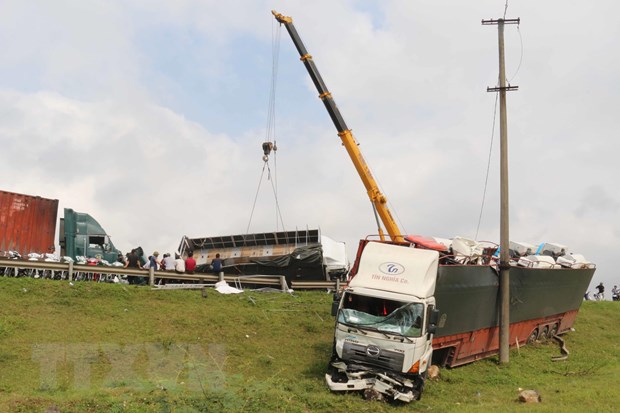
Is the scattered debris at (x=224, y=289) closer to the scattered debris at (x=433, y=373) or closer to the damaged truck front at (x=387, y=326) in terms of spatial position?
the damaged truck front at (x=387, y=326)

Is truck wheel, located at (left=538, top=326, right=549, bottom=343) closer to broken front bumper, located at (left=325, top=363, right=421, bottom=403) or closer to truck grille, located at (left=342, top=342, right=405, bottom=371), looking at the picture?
broken front bumper, located at (left=325, top=363, right=421, bottom=403)

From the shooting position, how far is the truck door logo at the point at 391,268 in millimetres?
16297

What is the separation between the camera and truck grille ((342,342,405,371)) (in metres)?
14.8

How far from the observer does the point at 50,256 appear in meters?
26.6

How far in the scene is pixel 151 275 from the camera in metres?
23.9

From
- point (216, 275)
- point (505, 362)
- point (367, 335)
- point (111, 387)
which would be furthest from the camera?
point (216, 275)

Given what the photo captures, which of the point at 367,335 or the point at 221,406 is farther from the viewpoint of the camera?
the point at 367,335

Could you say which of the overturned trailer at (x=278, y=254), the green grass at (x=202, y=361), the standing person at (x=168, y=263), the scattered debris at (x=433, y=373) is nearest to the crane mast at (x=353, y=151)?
the overturned trailer at (x=278, y=254)

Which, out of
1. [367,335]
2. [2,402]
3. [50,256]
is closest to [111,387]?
[2,402]

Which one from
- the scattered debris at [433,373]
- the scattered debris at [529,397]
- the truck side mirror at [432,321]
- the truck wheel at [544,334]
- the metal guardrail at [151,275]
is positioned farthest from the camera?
the truck wheel at [544,334]

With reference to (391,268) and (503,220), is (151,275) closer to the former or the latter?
(391,268)

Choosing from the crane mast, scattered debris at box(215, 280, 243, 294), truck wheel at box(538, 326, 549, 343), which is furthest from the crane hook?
truck wheel at box(538, 326, 549, 343)

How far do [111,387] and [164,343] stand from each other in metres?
3.98

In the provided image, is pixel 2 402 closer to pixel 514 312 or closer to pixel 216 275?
pixel 216 275
